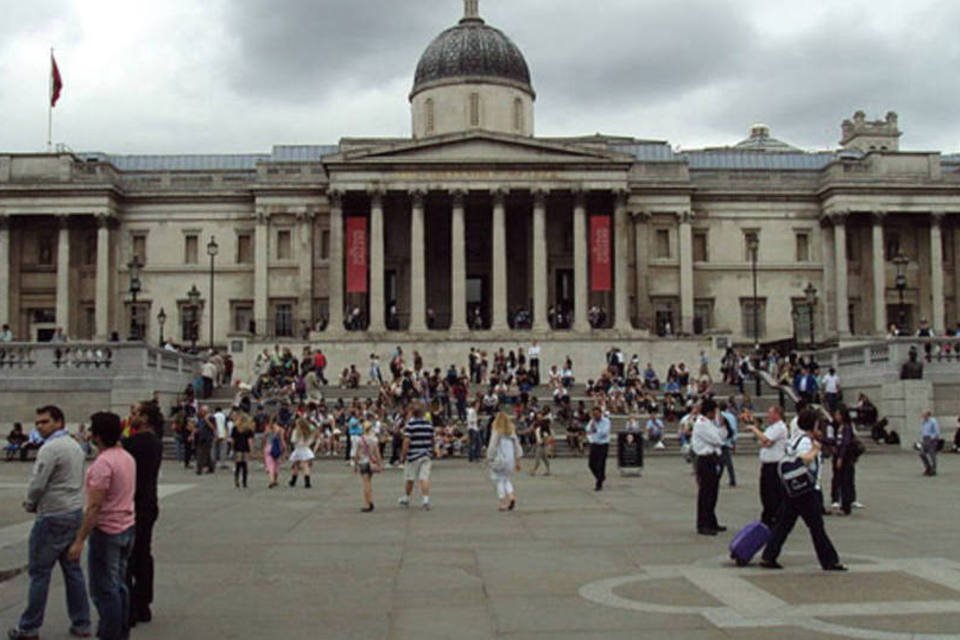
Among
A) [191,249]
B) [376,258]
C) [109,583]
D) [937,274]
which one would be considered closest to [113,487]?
[109,583]

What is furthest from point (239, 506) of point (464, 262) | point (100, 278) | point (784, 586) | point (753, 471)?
point (100, 278)

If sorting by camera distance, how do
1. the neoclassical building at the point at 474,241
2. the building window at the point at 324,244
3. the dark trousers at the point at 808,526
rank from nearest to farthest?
the dark trousers at the point at 808,526 < the neoclassical building at the point at 474,241 < the building window at the point at 324,244

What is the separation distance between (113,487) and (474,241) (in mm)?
57329

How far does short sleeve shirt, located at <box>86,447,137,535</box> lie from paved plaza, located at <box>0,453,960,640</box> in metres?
1.30

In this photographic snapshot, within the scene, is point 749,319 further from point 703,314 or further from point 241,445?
point 241,445

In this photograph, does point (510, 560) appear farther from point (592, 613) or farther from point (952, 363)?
point (952, 363)

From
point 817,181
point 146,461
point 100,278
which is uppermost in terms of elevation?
point 817,181

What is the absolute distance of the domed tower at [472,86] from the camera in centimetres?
6669

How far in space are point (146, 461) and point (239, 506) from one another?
11.1 meters

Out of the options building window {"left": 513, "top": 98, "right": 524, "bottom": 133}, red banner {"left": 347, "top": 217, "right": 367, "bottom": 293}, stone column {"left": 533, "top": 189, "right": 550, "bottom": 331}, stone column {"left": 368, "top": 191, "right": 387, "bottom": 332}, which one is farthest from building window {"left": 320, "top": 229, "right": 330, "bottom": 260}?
stone column {"left": 533, "top": 189, "right": 550, "bottom": 331}

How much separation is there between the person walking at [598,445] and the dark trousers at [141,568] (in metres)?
14.8

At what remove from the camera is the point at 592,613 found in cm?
1094

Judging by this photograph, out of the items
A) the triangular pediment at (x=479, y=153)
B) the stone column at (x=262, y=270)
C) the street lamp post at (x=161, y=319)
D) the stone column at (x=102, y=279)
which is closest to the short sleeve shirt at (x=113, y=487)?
the street lamp post at (x=161, y=319)

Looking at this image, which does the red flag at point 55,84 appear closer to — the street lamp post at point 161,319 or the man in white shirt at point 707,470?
the street lamp post at point 161,319
